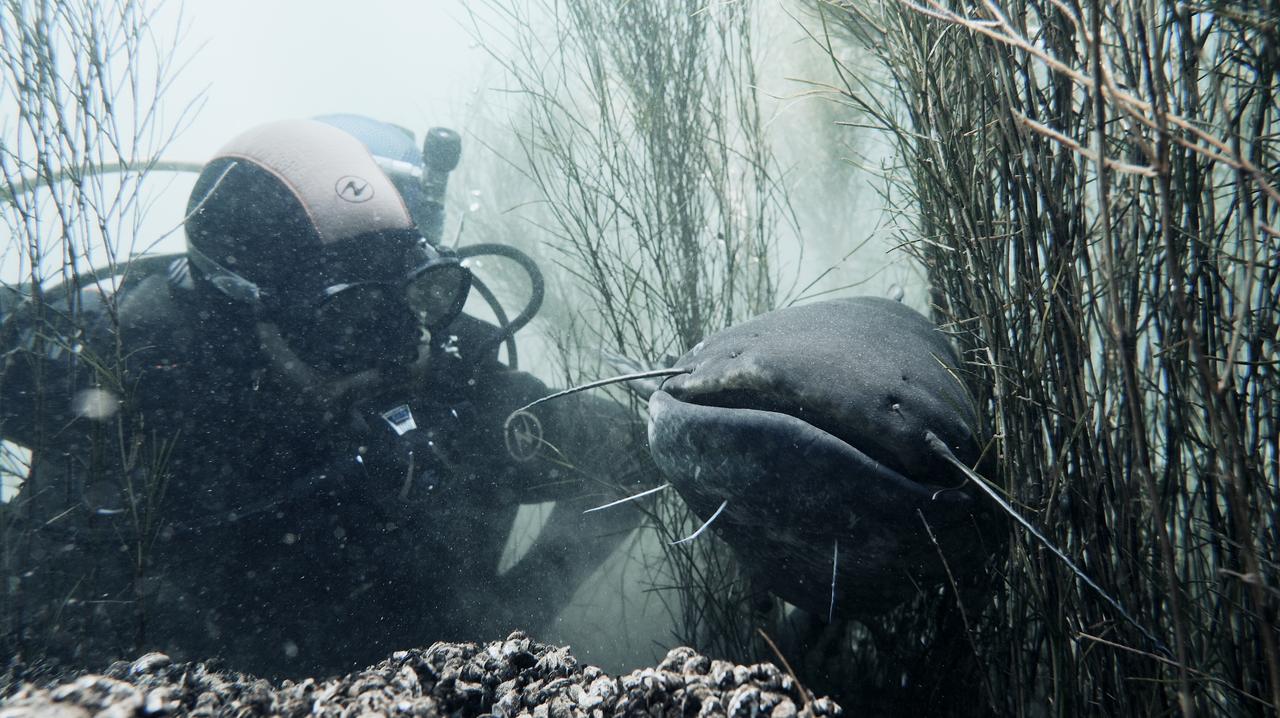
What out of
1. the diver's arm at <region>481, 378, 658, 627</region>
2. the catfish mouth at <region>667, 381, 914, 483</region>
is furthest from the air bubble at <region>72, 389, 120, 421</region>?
the catfish mouth at <region>667, 381, 914, 483</region>

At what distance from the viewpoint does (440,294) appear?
3402 mm

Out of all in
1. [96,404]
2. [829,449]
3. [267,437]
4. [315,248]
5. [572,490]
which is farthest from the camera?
[572,490]

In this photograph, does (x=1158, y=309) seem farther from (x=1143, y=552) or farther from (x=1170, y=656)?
(x=1170, y=656)

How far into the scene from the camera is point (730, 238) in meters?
3.19

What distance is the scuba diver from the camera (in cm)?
279

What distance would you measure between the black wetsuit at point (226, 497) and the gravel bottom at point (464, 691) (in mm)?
1875

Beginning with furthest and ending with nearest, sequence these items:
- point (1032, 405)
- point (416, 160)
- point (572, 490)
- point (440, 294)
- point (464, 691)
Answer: point (416, 160) → point (572, 490) → point (440, 294) → point (1032, 405) → point (464, 691)

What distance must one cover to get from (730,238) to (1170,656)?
2.43 m

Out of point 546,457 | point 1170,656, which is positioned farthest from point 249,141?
point 1170,656

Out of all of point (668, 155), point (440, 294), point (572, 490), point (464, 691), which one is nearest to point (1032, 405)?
point (464, 691)

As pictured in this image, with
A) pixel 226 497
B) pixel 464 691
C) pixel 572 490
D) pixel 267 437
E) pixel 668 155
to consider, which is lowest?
pixel 572 490

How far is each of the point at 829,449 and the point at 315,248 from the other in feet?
8.98

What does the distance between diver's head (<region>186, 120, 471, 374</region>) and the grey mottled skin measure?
6.50 ft

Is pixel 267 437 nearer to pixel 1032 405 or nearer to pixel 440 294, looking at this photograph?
pixel 440 294
